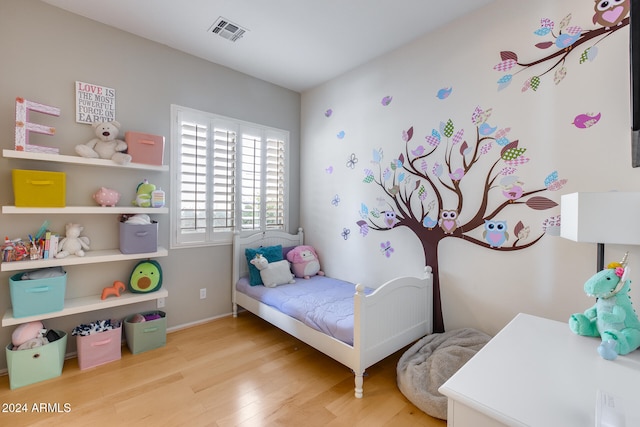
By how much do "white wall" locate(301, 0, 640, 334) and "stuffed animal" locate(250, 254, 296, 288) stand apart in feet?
2.01

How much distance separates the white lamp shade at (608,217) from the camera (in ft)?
4.31

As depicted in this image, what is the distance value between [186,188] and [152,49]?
4.21 feet

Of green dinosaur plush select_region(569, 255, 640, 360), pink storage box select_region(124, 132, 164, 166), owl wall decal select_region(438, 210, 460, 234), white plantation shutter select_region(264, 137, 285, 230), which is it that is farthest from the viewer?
white plantation shutter select_region(264, 137, 285, 230)

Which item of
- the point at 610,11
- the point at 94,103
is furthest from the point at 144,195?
the point at 610,11

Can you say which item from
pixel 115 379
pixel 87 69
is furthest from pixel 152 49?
pixel 115 379

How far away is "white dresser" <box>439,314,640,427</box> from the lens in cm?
83

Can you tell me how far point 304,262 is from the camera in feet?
10.5

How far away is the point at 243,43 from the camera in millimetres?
2619

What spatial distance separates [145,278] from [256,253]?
3.32 feet

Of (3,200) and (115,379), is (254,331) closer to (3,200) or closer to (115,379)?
(115,379)

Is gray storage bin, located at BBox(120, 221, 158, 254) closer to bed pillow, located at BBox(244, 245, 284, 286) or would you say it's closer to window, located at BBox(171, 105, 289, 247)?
window, located at BBox(171, 105, 289, 247)

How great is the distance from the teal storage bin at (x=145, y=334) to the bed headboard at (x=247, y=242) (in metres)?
0.81

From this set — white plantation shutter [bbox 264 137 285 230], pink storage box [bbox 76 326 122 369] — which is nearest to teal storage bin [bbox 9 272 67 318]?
pink storage box [bbox 76 326 122 369]

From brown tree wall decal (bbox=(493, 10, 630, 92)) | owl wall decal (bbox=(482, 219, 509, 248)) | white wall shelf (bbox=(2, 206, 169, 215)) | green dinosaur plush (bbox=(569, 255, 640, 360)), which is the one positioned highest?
brown tree wall decal (bbox=(493, 10, 630, 92))
